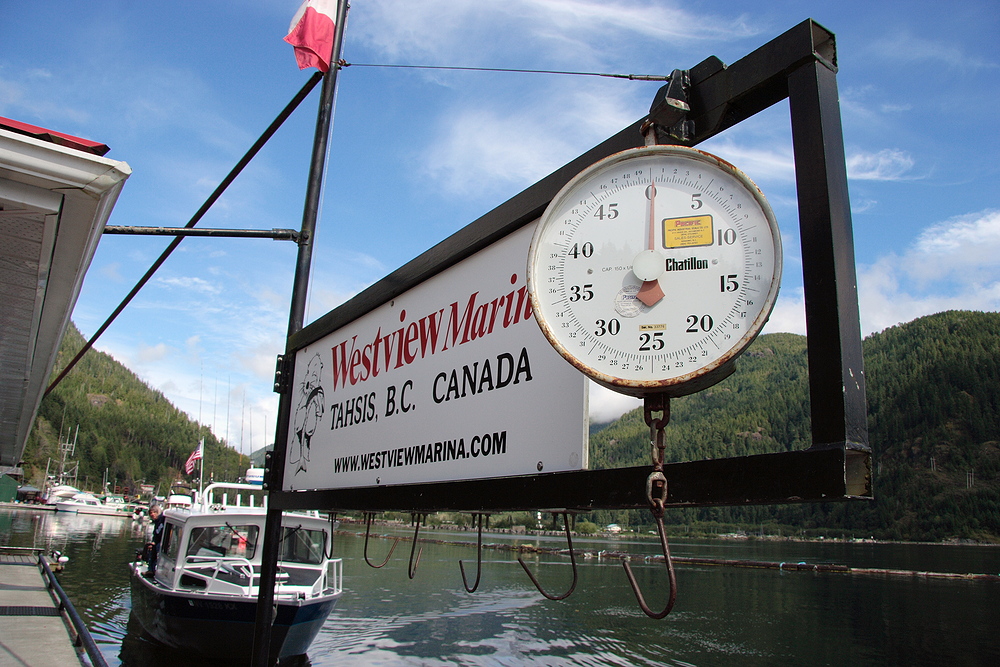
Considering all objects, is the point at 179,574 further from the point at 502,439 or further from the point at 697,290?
the point at 697,290

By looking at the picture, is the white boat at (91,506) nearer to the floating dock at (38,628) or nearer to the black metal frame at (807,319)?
the floating dock at (38,628)

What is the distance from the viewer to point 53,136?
9.17 feet

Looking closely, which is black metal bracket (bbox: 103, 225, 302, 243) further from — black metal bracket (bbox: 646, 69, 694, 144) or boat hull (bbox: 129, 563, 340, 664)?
boat hull (bbox: 129, 563, 340, 664)

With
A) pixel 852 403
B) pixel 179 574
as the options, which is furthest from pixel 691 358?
pixel 179 574

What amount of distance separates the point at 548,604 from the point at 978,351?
205 meters

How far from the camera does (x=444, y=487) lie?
2.86 metres

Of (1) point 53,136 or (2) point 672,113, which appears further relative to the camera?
(1) point 53,136

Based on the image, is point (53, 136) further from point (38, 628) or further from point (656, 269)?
point (38, 628)

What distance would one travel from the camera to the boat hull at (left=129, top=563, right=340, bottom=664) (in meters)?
11.5

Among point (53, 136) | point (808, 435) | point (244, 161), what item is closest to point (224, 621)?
point (244, 161)

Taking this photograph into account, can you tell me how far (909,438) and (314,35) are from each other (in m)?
198

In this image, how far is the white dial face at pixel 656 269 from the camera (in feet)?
5.33

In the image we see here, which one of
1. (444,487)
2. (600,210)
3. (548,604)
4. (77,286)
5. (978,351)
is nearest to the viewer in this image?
(600,210)

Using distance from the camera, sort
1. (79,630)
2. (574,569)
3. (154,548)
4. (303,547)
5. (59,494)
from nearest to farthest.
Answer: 1. (574,569)
2. (79,630)
3. (303,547)
4. (154,548)
5. (59,494)
